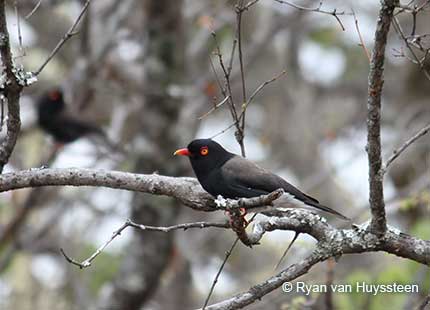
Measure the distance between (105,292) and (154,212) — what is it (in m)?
0.96

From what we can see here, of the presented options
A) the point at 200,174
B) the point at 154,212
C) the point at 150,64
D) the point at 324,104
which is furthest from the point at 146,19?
the point at 324,104

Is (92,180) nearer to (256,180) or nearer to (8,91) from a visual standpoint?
(8,91)

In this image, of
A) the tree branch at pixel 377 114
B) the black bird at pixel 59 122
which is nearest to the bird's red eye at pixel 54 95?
the black bird at pixel 59 122

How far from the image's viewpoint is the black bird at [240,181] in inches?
196

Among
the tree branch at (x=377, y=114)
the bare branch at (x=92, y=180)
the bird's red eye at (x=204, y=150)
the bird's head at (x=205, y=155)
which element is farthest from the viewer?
the bird's red eye at (x=204, y=150)

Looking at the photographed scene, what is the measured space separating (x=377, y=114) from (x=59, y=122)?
7.78 meters

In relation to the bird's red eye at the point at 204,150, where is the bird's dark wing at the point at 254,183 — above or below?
below

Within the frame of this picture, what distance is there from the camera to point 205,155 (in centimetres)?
548

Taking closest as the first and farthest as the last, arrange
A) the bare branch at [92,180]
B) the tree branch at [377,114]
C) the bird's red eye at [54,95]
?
1. the tree branch at [377,114]
2. the bare branch at [92,180]
3. the bird's red eye at [54,95]

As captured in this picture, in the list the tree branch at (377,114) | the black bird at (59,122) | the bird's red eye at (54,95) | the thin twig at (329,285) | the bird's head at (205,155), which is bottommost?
the tree branch at (377,114)

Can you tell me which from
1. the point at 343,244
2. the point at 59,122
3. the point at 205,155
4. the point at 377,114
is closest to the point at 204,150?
the point at 205,155

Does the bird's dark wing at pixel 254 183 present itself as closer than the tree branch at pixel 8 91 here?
No

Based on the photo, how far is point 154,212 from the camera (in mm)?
8883

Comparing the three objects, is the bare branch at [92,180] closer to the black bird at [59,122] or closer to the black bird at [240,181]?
the black bird at [240,181]
